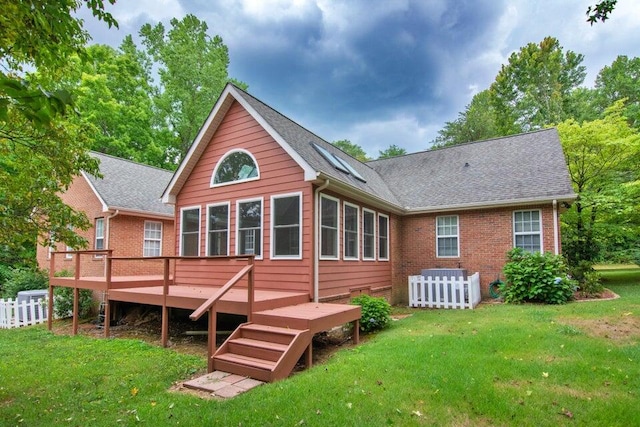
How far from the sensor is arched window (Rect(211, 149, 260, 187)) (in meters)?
9.70

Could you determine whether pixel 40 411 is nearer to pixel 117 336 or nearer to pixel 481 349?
pixel 117 336

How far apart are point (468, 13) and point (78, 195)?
52.8 ft

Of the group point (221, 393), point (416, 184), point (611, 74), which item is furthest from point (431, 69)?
point (611, 74)

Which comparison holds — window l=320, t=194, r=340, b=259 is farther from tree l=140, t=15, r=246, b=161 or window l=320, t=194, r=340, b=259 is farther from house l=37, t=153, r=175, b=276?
tree l=140, t=15, r=246, b=161

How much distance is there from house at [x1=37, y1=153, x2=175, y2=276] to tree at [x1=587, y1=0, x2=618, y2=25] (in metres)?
13.7

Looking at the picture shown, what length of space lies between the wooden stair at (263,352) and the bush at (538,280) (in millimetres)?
7137

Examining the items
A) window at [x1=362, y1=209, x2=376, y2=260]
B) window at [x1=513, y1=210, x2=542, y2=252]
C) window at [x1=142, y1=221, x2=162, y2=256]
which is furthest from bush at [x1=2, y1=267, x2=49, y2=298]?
window at [x1=513, y1=210, x2=542, y2=252]

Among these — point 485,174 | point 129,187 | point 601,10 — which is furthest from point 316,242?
point 129,187

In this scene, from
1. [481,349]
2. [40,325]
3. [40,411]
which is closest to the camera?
[40,411]

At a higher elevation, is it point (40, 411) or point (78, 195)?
point (78, 195)

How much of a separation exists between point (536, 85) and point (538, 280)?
86.6 ft

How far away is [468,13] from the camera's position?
533 inches

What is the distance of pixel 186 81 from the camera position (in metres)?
26.7

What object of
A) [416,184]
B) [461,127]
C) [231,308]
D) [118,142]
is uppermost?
[461,127]
